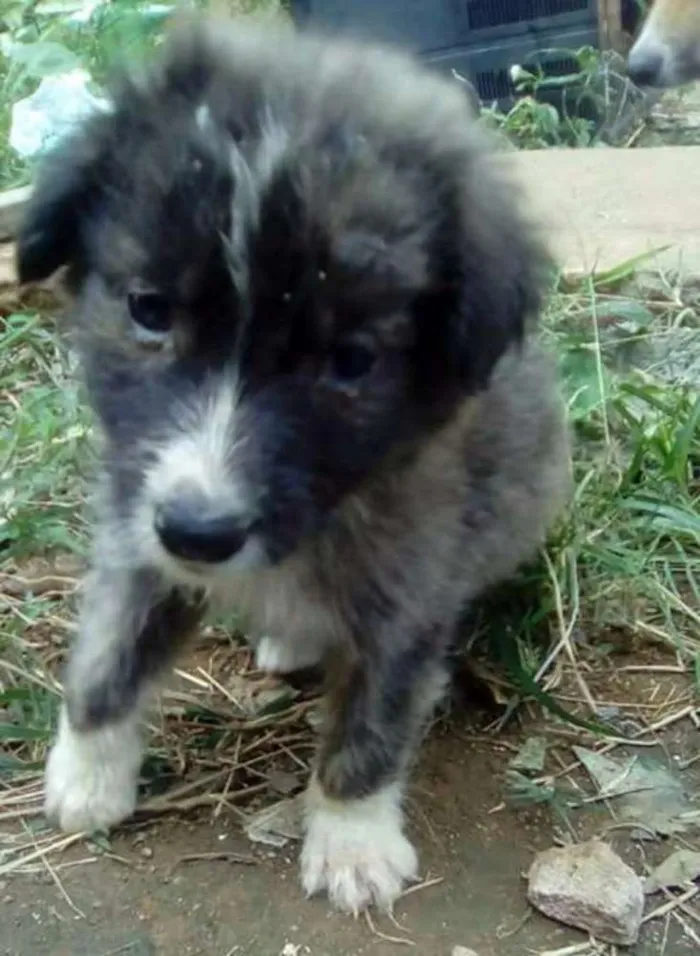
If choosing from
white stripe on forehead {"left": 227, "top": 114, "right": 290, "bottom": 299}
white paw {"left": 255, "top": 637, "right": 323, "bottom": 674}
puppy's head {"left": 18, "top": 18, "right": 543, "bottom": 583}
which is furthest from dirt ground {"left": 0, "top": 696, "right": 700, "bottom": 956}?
white stripe on forehead {"left": 227, "top": 114, "right": 290, "bottom": 299}

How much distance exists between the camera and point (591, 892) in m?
2.71

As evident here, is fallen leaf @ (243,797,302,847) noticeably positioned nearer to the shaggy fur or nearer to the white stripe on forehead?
the white stripe on forehead

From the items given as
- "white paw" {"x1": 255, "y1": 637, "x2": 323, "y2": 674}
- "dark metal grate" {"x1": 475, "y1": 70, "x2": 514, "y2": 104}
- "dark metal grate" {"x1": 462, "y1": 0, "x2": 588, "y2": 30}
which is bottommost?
"dark metal grate" {"x1": 475, "y1": 70, "x2": 514, "y2": 104}

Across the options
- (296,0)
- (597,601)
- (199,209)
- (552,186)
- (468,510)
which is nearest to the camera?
(199,209)

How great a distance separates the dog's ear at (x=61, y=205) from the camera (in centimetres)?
243

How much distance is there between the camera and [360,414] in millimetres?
2355

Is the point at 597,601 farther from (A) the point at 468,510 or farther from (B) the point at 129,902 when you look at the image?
(B) the point at 129,902

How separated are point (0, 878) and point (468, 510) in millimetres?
1070

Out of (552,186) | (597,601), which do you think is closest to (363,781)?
(597,601)

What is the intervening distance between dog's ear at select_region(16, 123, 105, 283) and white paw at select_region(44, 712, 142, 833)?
2.92 feet

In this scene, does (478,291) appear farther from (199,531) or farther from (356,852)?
(356,852)

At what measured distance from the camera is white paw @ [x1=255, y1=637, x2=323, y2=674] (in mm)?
3158

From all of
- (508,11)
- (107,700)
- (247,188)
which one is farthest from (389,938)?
(508,11)

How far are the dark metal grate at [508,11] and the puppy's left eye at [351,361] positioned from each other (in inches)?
236
